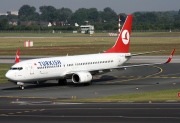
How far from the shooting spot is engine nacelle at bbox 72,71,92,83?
2562 inches

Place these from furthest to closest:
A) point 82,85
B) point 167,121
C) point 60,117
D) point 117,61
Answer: point 117,61 → point 82,85 → point 60,117 → point 167,121

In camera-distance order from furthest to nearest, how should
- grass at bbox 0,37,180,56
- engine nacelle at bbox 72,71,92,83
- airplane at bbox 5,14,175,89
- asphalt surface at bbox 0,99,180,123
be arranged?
grass at bbox 0,37,180,56, engine nacelle at bbox 72,71,92,83, airplane at bbox 5,14,175,89, asphalt surface at bbox 0,99,180,123

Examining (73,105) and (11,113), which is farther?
(73,105)

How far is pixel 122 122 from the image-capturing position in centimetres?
3872

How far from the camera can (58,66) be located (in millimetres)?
64875

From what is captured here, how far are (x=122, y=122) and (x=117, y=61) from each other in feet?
108

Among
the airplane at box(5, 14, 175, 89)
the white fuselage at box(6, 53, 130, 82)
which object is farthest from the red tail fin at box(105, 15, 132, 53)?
the white fuselage at box(6, 53, 130, 82)

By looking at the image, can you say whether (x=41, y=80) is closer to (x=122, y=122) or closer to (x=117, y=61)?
(x=117, y=61)

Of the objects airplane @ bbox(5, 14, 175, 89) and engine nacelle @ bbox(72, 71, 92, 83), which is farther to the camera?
engine nacelle @ bbox(72, 71, 92, 83)

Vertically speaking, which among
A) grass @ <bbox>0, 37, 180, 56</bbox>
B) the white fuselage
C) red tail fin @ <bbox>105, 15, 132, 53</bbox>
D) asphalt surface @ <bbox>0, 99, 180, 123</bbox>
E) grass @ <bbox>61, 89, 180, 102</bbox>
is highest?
red tail fin @ <bbox>105, 15, 132, 53</bbox>

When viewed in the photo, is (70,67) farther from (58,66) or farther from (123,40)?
(123,40)

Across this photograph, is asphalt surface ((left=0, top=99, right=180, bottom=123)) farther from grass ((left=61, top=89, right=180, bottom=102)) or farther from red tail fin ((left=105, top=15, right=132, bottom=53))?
red tail fin ((left=105, top=15, right=132, bottom=53))

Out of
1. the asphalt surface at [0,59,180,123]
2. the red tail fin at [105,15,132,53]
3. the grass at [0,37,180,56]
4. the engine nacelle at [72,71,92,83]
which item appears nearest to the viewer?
the asphalt surface at [0,59,180,123]

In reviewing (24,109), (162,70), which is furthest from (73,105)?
(162,70)
